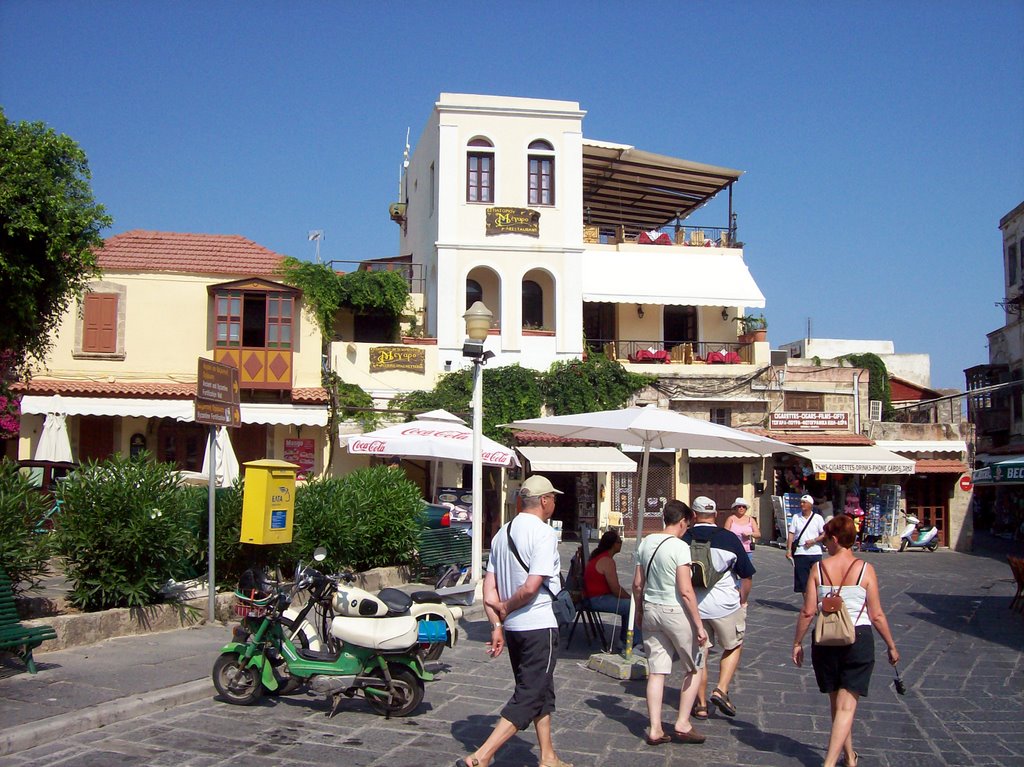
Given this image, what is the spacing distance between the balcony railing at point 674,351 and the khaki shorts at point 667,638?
2079 cm

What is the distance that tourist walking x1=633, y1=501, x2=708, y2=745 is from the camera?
21.5ft

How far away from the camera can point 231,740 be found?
6289 mm

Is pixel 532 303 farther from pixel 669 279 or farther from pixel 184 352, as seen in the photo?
pixel 184 352

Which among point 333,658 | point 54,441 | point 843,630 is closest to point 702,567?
point 843,630

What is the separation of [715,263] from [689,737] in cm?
2370

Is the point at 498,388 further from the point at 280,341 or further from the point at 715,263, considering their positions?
the point at 715,263

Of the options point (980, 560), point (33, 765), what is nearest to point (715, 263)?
point (980, 560)

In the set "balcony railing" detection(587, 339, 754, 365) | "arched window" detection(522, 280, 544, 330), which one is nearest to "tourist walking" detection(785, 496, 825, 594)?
"balcony railing" detection(587, 339, 754, 365)

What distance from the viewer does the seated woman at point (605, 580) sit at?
9398mm

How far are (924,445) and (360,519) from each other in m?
19.5

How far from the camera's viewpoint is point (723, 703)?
24.0ft

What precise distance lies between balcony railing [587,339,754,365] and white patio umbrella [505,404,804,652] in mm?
16944

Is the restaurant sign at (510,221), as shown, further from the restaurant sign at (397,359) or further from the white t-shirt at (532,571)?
the white t-shirt at (532,571)

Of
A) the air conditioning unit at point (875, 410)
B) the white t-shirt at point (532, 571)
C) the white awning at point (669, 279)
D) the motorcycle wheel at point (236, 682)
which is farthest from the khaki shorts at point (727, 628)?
the air conditioning unit at point (875, 410)
